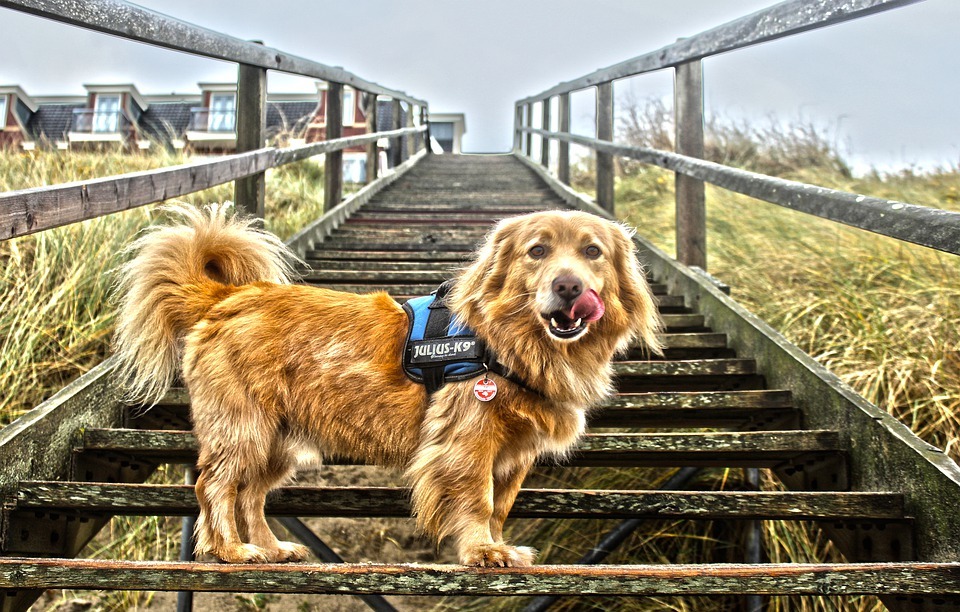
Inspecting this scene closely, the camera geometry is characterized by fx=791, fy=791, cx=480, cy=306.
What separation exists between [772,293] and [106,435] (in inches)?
Answer: 154

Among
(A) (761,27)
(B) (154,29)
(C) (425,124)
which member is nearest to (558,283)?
(B) (154,29)

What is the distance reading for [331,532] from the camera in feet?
16.5

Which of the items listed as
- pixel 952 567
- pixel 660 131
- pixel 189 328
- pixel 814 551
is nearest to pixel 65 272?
pixel 189 328

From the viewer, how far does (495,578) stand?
1.89 meters

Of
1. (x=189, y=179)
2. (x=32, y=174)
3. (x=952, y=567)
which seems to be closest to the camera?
(x=952, y=567)

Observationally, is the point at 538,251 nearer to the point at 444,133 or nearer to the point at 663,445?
the point at 663,445

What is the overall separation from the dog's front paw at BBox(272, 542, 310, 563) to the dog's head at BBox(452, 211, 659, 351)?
0.84 metres

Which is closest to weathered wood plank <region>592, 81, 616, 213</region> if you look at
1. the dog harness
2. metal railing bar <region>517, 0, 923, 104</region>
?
metal railing bar <region>517, 0, 923, 104</region>

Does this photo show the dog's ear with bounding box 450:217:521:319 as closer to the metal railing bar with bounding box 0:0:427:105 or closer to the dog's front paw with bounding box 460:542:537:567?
the dog's front paw with bounding box 460:542:537:567

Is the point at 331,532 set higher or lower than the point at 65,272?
lower

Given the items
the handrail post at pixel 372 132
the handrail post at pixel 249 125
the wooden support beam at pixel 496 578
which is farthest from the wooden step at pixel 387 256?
the handrail post at pixel 372 132

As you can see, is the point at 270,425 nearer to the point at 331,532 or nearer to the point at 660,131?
the point at 331,532

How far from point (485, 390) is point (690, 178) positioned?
2951 mm

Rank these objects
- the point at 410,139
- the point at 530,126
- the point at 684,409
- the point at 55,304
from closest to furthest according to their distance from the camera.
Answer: the point at 684,409 → the point at 55,304 → the point at 410,139 → the point at 530,126
